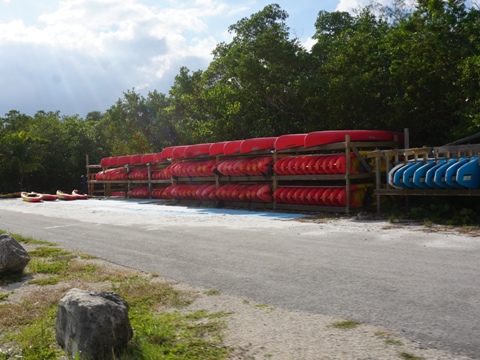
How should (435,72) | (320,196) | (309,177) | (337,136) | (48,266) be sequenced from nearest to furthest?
(48,266) → (337,136) → (320,196) → (309,177) → (435,72)

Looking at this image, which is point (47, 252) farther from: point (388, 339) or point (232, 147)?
point (232, 147)

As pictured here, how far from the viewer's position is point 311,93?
22828 millimetres

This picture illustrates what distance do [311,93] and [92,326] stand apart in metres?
20.2

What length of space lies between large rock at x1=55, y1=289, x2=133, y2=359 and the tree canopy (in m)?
13.6

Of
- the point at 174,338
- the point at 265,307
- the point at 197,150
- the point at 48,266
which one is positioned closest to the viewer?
the point at 174,338

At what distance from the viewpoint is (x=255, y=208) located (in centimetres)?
1806

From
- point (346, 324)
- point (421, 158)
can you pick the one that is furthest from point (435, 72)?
point (346, 324)

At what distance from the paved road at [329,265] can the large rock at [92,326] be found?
6.28 ft

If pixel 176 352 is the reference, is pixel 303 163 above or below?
above

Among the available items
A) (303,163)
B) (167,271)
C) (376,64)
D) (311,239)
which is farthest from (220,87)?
(167,271)

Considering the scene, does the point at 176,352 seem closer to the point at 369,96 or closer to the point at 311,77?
the point at 369,96

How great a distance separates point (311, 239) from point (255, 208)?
811 centimetres

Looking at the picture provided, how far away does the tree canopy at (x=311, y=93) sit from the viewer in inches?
671

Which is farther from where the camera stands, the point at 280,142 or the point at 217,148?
the point at 217,148
